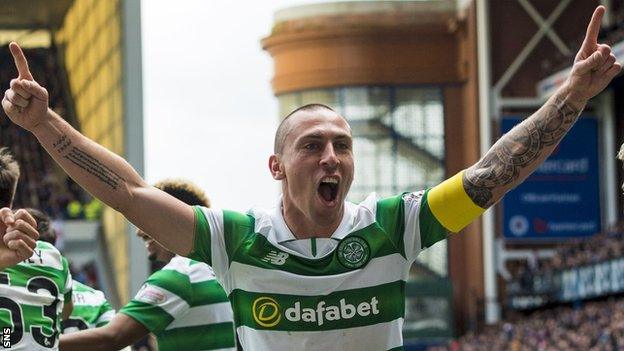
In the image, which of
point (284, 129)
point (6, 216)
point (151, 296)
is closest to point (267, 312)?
point (284, 129)

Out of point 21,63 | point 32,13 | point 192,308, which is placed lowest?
point 192,308

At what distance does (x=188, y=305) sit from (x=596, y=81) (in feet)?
10.3

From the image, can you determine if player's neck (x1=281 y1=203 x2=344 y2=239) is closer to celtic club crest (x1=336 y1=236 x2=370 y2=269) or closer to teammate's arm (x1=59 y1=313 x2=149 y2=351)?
celtic club crest (x1=336 y1=236 x2=370 y2=269)

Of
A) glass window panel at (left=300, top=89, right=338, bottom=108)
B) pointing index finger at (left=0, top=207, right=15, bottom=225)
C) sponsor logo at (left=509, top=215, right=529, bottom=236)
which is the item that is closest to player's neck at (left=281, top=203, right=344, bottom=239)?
pointing index finger at (left=0, top=207, right=15, bottom=225)

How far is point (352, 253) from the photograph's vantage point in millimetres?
6051

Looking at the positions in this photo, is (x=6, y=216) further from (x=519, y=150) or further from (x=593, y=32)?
(x=593, y=32)

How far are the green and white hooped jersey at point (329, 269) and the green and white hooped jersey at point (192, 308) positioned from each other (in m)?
2.00

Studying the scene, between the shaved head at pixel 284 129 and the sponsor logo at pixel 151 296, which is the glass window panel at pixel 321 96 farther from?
the shaved head at pixel 284 129

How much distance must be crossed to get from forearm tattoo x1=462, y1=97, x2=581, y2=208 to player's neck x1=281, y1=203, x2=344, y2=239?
54cm

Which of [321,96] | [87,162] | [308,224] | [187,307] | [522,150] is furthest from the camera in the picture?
[321,96]

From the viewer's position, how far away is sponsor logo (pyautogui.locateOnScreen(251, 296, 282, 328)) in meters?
6.03

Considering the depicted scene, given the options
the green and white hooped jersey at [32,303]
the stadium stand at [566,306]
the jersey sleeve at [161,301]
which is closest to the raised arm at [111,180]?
the green and white hooped jersey at [32,303]

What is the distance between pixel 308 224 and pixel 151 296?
6.80 feet

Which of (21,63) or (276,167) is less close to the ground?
(21,63)
